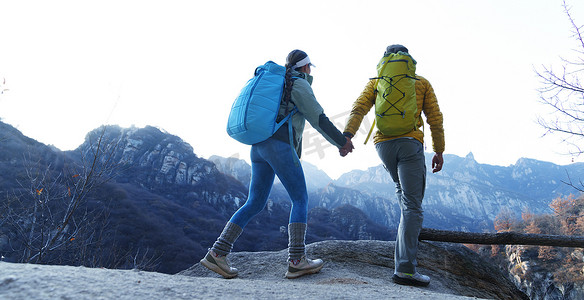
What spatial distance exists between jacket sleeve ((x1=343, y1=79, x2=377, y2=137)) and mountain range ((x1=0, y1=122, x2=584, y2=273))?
363 cm

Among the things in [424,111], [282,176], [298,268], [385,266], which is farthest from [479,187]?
[282,176]

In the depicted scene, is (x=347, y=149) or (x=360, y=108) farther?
(x=360, y=108)

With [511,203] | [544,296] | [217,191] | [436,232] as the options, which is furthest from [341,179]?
[436,232]

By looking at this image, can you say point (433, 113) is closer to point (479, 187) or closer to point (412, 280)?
point (412, 280)

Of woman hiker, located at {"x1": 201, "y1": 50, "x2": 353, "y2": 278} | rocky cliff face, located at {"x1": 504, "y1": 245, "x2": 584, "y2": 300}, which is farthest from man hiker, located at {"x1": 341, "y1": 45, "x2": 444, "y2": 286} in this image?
rocky cliff face, located at {"x1": 504, "y1": 245, "x2": 584, "y2": 300}

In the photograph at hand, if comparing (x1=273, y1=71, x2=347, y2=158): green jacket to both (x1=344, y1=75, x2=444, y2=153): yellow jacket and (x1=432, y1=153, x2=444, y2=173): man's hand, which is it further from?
(x1=432, y1=153, x2=444, y2=173): man's hand

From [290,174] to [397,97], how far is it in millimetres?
1181

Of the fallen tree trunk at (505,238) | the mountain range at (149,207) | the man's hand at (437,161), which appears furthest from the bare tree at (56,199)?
the fallen tree trunk at (505,238)

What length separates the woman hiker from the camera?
2266mm

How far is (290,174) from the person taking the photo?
7.52 ft

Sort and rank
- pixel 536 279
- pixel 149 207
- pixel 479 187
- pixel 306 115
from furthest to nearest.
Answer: pixel 479 187 < pixel 149 207 < pixel 536 279 < pixel 306 115

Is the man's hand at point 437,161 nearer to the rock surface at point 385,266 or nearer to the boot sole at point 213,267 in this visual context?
the rock surface at point 385,266

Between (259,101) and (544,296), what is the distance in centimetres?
3938

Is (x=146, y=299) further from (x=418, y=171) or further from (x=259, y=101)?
(x=418, y=171)
